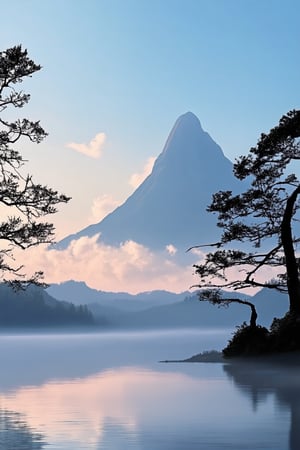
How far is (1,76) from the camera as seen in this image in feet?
91.9

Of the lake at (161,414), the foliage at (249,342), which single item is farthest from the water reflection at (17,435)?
the foliage at (249,342)

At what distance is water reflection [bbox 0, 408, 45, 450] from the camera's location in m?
13.7

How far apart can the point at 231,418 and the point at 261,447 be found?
4.14 meters

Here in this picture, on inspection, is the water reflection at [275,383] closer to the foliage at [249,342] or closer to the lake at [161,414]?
the lake at [161,414]

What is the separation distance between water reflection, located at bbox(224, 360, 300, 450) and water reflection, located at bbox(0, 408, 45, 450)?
4.60 metres

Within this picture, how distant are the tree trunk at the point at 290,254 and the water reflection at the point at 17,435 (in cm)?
2029

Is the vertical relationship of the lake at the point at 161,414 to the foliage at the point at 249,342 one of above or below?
below

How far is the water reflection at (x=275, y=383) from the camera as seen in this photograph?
17.4 m

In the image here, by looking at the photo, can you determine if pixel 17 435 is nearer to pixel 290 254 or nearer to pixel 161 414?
pixel 161 414

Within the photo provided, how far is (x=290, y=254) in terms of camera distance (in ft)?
119

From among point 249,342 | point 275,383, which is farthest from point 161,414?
point 249,342

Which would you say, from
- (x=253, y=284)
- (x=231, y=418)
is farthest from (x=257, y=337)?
(x=231, y=418)

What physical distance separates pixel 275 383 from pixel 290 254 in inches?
480

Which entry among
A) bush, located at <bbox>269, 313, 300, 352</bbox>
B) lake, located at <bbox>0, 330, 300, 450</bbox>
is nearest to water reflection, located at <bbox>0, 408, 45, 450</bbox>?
lake, located at <bbox>0, 330, 300, 450</bbox>
